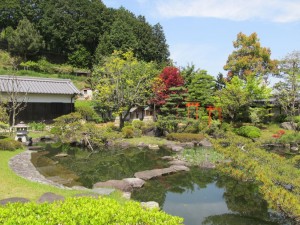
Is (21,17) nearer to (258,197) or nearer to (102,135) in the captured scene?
(102,135)

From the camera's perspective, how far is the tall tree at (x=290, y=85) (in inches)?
1076

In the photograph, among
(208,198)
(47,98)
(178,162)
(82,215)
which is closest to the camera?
(82,215)

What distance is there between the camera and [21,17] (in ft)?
158

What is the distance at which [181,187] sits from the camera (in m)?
12.1

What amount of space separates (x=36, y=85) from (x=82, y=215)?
999 inches

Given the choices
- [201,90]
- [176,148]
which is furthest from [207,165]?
[201,90]

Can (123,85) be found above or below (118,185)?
above

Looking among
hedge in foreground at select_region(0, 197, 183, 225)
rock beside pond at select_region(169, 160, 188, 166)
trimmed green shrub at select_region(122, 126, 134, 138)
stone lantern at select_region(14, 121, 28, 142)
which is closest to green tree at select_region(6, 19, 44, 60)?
trimmed green shrub at select_region(122, 126, 134, 138)

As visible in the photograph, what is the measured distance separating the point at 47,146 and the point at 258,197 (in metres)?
13.7

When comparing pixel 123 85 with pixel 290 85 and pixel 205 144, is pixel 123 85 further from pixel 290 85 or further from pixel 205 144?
pixel 290 85

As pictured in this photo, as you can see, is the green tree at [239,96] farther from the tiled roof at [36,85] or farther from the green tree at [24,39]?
the green tree at [24,39]

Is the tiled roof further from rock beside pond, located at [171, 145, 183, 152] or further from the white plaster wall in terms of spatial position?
rock beside pond, located at [171, 145, 183, 152]

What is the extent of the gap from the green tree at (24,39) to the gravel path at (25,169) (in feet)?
111

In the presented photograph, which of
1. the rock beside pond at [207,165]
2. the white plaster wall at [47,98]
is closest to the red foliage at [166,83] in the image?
the white plaster wall at [47,98]
